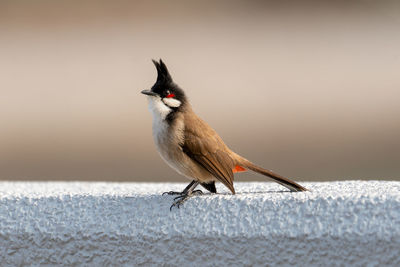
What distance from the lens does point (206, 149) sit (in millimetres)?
1979

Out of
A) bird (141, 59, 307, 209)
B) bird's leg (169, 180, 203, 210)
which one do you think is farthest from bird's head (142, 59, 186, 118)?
bird's leg (169, 180, 203, 210)

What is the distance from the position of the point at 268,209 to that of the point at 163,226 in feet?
0.93

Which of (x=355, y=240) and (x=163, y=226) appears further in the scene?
(x=163, y=226)

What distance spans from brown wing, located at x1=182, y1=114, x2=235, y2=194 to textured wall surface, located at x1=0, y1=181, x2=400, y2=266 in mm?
211

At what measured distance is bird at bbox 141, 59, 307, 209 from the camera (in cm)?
196

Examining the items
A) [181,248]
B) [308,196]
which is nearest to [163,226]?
[181,248]

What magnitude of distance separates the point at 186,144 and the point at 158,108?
0.54ft

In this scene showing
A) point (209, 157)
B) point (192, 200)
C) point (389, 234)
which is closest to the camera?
point (389, 234)

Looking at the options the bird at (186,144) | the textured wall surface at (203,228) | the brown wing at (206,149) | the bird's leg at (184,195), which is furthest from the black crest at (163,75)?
the textured wall surface at (203,228)

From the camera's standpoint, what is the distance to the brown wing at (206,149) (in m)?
1.93

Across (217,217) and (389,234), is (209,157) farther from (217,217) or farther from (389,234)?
(389,234)

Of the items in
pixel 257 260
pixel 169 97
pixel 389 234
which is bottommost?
pixel 257 260

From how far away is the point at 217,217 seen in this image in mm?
1600

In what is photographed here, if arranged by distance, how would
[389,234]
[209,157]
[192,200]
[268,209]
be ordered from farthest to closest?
1. [209,157]
2. [192,200]
3. [268,209]
4. [389,234]
